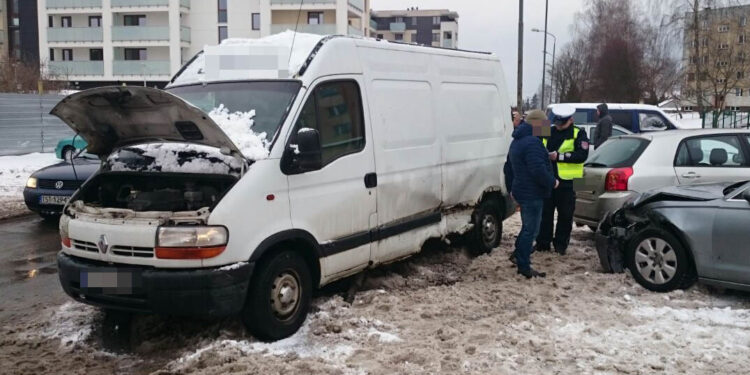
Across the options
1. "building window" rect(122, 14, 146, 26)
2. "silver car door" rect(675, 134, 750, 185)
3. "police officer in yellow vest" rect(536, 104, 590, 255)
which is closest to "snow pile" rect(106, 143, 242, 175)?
"police officer in yellow vest" rect(536, 104, 590, 255)

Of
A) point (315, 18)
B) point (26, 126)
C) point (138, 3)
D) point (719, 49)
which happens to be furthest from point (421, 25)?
point (26, 126)

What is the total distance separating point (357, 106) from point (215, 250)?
6.49 feet

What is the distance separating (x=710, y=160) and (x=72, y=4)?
51.4 meters

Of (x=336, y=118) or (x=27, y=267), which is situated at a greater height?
(x=336, y=118)

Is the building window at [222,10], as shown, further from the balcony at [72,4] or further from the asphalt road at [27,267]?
the asphalt road at [27,267]

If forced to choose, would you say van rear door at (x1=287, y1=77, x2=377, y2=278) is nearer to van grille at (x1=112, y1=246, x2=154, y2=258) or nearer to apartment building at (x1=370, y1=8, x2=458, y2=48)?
van grille at (x1=112, y1=246, x2=154, y2=258)

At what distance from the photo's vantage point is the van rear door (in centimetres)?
514

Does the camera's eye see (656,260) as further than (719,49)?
No

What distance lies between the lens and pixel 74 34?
1933 inches

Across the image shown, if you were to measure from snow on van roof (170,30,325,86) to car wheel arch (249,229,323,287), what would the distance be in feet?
4.40

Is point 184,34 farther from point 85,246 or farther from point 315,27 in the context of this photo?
point 85,246

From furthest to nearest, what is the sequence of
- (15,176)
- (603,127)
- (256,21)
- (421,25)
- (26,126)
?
(421,25)
(256,21)
(26,126)
(15,176)
(603,127)

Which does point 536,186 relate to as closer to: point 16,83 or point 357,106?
point 357,106

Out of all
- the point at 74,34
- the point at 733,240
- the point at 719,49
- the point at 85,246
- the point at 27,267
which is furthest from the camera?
the point at 74,34
